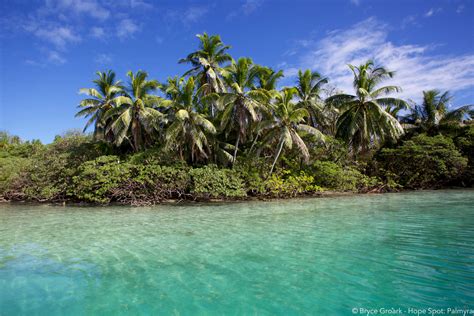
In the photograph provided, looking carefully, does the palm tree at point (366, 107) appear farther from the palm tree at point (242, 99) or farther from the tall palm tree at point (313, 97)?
the palm tree at point (242, 99)

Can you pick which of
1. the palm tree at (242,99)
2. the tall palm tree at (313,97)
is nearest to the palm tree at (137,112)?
the palm tree at (242,99)

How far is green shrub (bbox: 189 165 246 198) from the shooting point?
18266 mm

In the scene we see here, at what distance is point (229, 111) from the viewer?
19.7 metres

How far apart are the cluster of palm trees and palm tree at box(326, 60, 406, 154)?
0.22 ft

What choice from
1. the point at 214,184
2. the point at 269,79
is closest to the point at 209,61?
the point at 269,79

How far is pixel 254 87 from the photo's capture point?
2169cm

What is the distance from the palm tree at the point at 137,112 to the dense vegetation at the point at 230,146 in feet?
0.27

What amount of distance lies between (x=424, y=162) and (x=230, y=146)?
1566cm

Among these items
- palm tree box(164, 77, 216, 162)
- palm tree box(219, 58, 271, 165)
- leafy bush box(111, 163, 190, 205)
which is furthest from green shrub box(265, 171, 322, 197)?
leafy bush box(111, 163, 190, 205)

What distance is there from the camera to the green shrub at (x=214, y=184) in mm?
18266

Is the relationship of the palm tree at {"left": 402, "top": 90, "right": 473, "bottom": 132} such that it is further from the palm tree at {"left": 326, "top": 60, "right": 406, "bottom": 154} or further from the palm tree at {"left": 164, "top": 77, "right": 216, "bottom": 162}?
the palm tree at {"left": 164, "top": 77, "right": 216, "bottom": 162}

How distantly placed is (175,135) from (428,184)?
21.2 meters

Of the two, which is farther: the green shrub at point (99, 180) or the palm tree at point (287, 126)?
the palm tree at point (287, 126)

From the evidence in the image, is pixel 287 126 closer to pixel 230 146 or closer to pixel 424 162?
pixel 230 146
